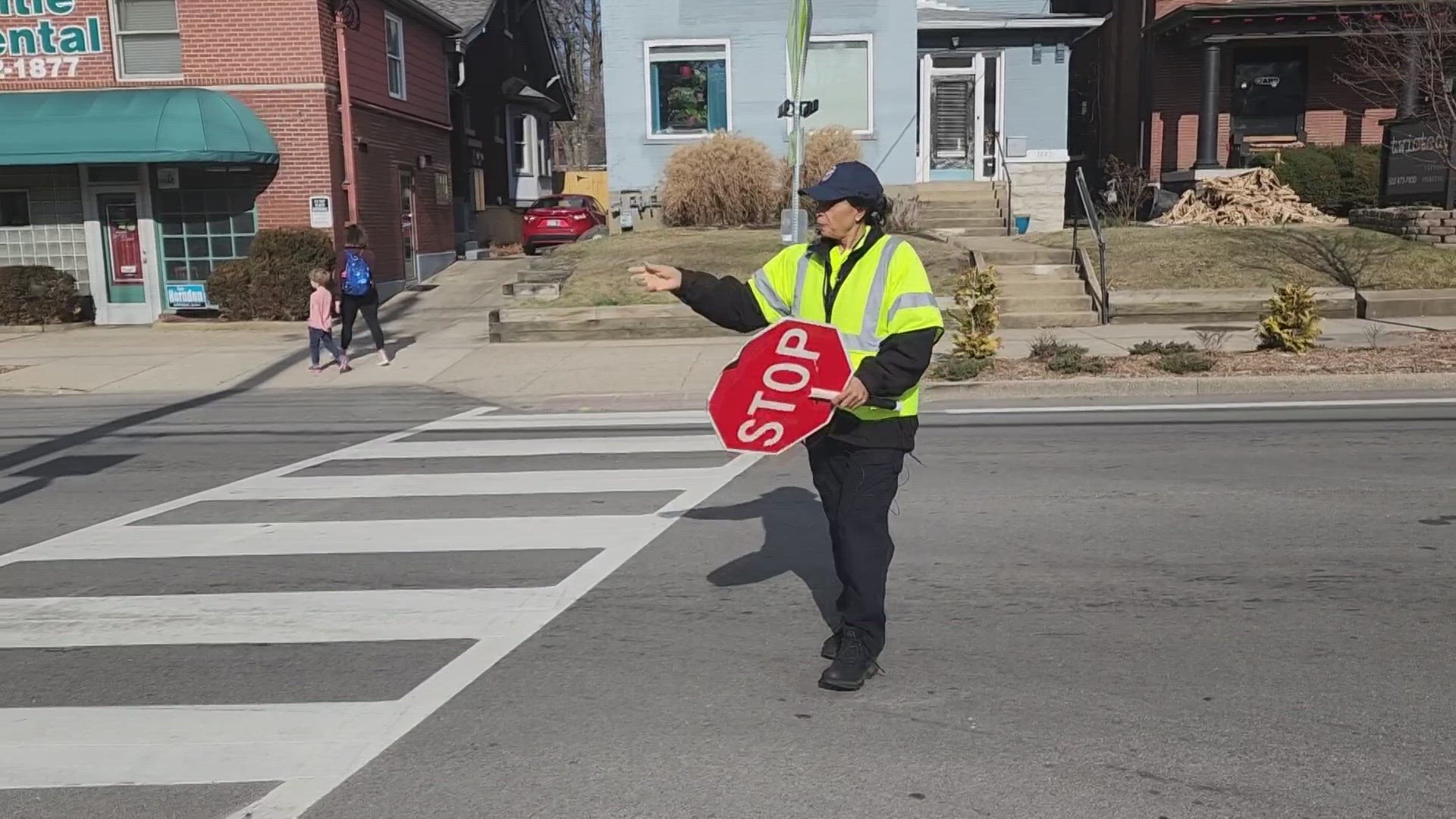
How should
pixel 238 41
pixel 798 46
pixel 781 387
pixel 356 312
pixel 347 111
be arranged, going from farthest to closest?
pixel 347 111 → pixel 238 41 → pixel 798 46 → pixel 356 312 → pixel 781 387

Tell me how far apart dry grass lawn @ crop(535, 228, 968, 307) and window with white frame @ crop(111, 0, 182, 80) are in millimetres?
7250

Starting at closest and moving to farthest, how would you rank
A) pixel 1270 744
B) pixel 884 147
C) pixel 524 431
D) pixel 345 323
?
pixel 1270 744 → pixel 524 431 → pixel 345 323 → pixel 884 147

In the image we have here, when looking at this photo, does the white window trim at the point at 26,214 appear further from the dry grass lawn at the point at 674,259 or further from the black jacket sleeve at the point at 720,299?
the black jacket sleeve at the point at 720,299

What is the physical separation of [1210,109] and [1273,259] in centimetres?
864

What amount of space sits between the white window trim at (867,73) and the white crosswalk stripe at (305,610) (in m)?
15.2

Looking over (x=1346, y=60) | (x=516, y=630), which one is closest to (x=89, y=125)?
(x=516, y=630)

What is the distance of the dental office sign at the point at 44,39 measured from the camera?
2017 cm

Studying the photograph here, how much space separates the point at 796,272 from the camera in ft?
15.0

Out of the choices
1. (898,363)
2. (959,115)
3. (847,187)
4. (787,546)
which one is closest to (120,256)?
(959,115)

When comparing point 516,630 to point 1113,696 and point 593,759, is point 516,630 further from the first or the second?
point 1113,696

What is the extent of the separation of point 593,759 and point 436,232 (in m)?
23.9

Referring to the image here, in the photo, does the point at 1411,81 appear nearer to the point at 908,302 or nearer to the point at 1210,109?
the point at 1210,109

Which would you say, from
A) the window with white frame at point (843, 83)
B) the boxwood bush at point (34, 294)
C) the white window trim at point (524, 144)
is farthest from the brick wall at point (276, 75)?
the white window trim at point (524, 144)

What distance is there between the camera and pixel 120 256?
2092 cm
